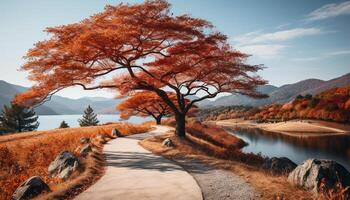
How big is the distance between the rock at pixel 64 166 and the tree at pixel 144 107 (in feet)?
81.5

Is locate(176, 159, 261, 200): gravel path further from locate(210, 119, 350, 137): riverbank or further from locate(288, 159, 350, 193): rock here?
locate(210, 119, 350, 137): riverbank

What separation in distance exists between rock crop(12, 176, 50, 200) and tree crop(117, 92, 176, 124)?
28135 millimetres

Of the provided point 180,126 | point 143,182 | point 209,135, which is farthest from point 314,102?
point 143,182

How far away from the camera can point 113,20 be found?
14375 mm

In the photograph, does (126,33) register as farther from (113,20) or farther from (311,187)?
(311,187)

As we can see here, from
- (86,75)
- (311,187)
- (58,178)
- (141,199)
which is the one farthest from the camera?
(86,75)

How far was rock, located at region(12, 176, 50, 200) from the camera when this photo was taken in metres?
7.83

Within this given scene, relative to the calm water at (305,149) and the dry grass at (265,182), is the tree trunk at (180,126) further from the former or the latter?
the calm water at (305,149)

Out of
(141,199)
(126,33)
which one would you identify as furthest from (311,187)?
(126,33)

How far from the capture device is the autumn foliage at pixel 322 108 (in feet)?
273

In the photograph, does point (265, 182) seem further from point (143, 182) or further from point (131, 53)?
point (131, 53)

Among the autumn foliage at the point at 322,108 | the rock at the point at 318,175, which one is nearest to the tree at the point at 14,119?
the rock at the point at 318,175

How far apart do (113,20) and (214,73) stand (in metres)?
8.63

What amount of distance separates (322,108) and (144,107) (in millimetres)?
73065
